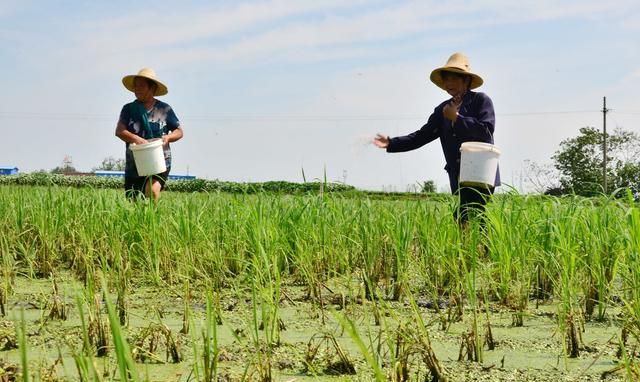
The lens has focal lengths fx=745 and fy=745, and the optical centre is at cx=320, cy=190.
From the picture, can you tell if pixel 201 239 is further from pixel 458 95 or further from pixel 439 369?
pixel 439 369

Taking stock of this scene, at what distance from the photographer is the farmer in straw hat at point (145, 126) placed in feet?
17.4

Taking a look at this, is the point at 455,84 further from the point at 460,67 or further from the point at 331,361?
the point at 331,361

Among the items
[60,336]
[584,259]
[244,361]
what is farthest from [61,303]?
[584,259]

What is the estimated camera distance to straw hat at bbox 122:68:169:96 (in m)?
5.52

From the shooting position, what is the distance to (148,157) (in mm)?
5051

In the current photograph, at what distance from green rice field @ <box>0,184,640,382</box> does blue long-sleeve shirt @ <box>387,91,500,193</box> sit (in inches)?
14.0

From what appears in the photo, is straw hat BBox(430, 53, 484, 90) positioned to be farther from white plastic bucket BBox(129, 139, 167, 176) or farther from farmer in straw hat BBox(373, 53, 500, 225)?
white plastic bucket BBox(129, 139, 167, 176)

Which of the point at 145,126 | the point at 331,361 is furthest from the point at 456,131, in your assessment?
the point at 331,361

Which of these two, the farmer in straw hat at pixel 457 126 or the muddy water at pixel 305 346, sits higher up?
the farmer in straw hat at pixel 457 126

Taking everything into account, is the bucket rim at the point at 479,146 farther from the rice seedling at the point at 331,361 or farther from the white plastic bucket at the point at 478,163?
the rice seedling at the point at 331,361

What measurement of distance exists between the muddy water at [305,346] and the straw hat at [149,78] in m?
2.72

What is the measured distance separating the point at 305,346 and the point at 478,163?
7.00 ft

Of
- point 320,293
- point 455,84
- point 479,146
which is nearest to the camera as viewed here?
point 320,293

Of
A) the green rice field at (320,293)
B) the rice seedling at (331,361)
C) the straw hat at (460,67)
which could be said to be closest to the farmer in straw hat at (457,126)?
the straw hat at (460,67)
